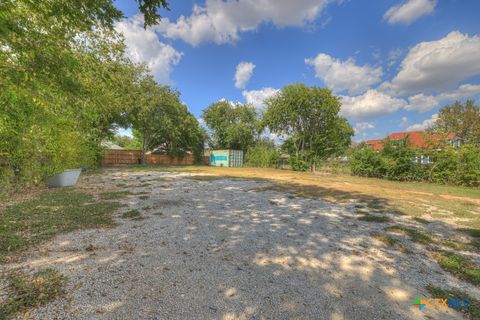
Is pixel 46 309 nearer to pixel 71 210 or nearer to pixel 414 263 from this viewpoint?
pixel 71 210

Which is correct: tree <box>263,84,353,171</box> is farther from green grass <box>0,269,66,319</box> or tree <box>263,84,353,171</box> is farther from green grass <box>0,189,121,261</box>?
green grass <box>0,269,66,319</box>

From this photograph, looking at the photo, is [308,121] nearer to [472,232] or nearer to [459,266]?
[472,232]

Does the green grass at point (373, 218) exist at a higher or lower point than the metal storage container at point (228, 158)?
lower

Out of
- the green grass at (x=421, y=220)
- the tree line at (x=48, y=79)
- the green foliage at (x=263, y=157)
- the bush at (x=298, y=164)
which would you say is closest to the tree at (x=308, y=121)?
the bush at (x=298, y=164)

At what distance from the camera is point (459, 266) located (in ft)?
9.12

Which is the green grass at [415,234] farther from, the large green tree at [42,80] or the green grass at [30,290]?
the large green tree at [42,80]

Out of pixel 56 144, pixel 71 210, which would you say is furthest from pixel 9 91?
pixel 56 144

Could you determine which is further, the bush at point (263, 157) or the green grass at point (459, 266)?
the bush at point (263, 157)

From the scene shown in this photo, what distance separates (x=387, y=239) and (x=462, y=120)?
31.0 meters

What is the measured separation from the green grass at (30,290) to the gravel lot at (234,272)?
10cm

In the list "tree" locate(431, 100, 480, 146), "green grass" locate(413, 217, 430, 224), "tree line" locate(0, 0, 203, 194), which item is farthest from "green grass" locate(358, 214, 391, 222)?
"tree" locate(431, 100, 480, 146)

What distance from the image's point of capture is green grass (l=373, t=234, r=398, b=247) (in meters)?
3.43

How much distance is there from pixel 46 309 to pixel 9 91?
2.40m

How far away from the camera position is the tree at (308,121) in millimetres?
19766
